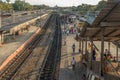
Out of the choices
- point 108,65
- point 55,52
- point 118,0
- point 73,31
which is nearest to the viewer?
point 118,0

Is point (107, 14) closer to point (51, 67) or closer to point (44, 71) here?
point (44, 71)

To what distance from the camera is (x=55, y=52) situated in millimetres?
38719

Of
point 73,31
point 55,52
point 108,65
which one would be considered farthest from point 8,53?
point 73,31

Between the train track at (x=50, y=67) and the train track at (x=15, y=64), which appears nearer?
the train track at (x=50, y=67)

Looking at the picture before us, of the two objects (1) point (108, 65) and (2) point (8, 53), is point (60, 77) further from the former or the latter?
(2) point (8, 53)

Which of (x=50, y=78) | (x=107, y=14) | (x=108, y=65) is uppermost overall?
(x=107, y=14)

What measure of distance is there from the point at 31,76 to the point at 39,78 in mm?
1158

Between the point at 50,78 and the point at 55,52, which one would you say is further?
the point at 55,52

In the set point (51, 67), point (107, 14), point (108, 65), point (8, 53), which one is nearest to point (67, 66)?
point (51, 67)

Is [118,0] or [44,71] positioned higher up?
[118,0]

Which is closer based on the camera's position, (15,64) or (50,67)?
(50,67)

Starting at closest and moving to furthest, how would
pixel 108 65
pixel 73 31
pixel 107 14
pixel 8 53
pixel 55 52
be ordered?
1. pixel 107 14
2. pixel 108 65
3. pixel 8 53
4. pixel 55 52
5. pixel 73 31

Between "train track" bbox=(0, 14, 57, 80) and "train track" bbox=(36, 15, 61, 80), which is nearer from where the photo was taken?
"train track" bbox=(36, 15, 61, 80)

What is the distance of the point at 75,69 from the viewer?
25922 millimetres
